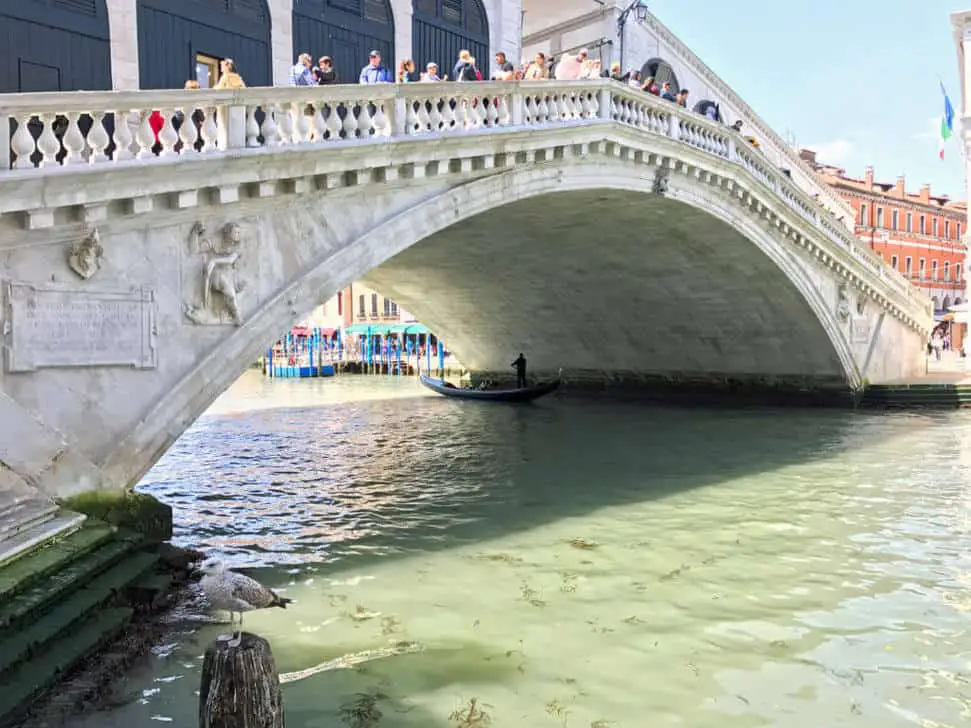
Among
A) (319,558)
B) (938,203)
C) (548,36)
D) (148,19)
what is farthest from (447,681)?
(938,203)

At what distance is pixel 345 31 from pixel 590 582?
616cm

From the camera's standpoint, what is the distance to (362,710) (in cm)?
322

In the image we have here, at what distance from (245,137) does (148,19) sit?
190cm

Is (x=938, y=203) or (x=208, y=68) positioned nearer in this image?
(x=208, y=68)

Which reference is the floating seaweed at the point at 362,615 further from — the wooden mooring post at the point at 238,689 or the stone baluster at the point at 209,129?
the stone baluster at the point at 209,129

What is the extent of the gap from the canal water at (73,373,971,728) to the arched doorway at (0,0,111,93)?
11.4 ft

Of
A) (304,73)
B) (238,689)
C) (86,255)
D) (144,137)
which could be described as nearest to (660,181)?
(304,73)

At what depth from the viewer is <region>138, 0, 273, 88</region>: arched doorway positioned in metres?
6.68

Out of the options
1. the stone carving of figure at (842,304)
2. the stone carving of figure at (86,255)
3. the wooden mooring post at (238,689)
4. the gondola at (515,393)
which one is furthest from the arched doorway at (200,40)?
the stone carving of figure at (842,304)

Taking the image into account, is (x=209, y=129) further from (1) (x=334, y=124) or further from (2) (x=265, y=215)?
(1) (x=334, y=124)

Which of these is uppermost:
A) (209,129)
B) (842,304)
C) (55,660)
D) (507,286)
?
(209,129)

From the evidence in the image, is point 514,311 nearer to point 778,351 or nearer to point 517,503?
point 778,351

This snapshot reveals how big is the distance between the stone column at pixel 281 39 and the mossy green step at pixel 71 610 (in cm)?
484

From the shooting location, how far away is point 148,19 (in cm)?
663
